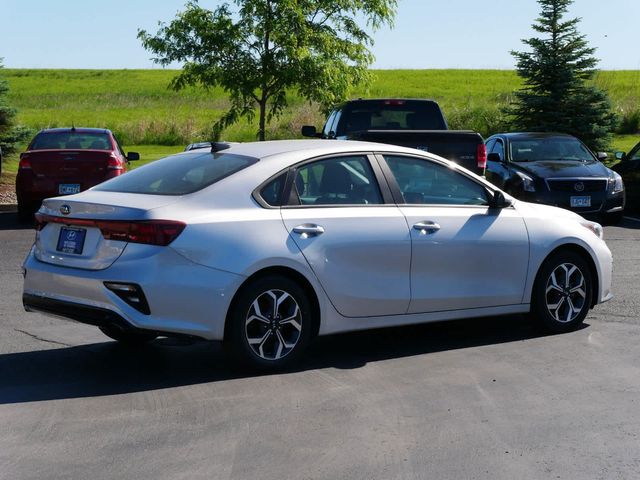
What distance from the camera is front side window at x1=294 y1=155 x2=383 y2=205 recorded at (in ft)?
25.0

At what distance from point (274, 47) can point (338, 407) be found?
19.6 metres

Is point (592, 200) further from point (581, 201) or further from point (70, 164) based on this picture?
point (70, 164)

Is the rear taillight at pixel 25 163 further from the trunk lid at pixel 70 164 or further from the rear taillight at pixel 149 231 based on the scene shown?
the rear taillight at pixel 149 231

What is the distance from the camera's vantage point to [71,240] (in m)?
7.18

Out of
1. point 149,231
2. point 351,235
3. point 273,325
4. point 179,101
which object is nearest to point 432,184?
point 351,235

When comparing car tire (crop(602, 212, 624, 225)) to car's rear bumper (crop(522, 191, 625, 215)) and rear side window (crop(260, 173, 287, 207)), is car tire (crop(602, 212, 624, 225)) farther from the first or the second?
rear side window (crop(260, 173, 287, 207))

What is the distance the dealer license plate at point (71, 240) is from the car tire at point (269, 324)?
1.04 m

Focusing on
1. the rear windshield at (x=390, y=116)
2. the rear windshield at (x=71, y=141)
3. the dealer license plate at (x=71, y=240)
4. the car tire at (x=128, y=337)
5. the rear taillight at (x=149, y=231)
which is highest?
the rear windshield at (x=390, y=116)

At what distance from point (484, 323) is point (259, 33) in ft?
55.1

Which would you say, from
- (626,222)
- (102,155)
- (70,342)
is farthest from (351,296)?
(626,222)

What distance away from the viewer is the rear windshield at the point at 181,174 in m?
7.41

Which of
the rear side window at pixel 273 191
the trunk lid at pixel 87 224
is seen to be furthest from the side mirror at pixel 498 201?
the trunk lid at pixel 87 224

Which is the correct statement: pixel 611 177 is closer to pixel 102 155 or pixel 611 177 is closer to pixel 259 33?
pixel 102 155

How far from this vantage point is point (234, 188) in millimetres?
7285
